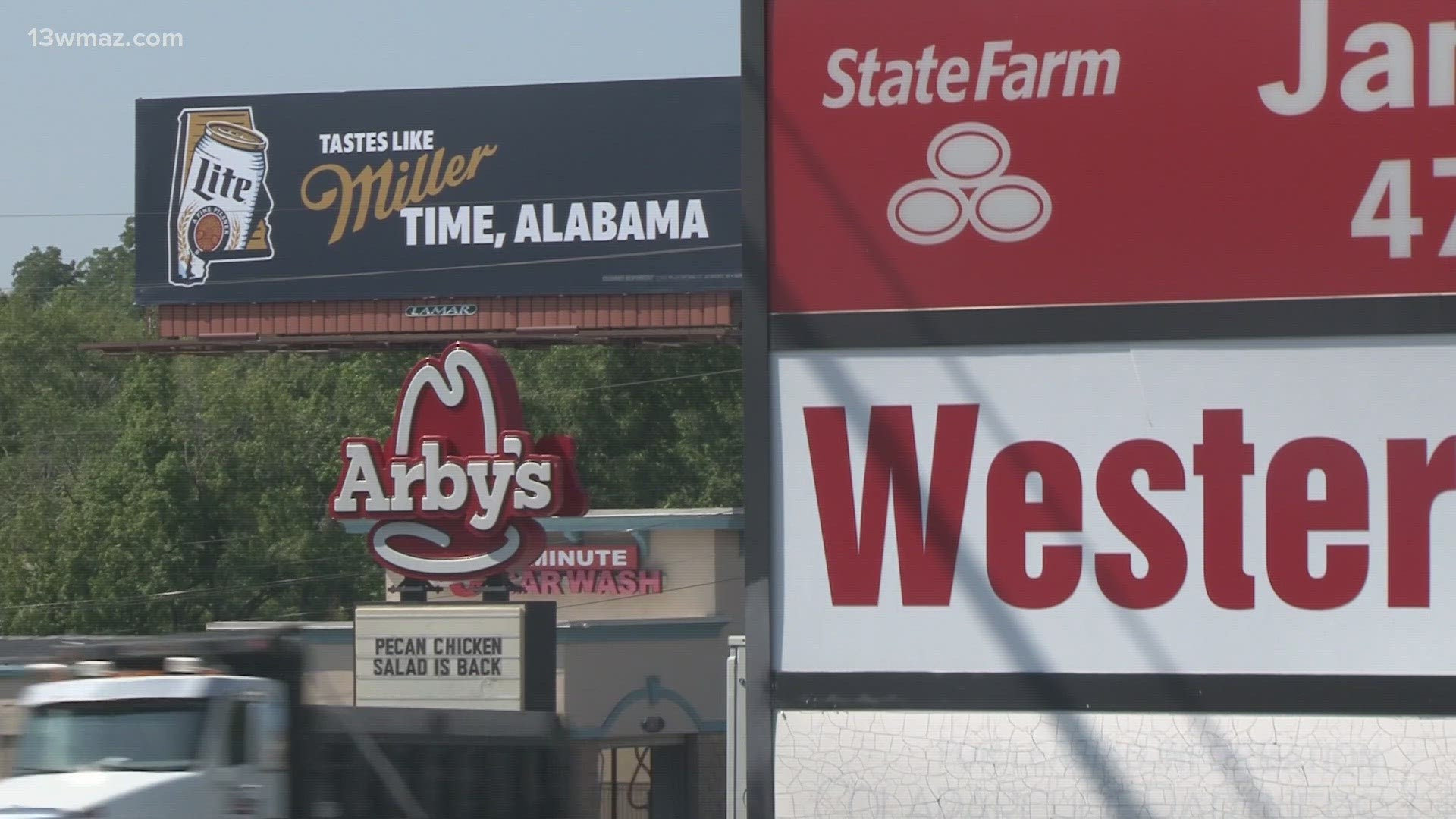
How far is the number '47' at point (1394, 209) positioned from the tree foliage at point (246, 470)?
3913cm

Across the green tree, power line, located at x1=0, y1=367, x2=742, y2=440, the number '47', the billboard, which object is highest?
the green tree

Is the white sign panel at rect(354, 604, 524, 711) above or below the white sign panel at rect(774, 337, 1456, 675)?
below

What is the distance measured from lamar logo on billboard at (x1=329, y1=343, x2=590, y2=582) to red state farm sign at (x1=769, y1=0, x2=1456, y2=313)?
709 inches

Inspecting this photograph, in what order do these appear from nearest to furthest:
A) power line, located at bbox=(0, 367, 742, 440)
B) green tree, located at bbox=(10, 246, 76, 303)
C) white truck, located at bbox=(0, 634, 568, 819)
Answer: white truck, located at bbox=(0, 634, 568, 819) → power line, located at bbox=(0, 367, 742, 440) → green tree, located at bbox=(10, 246, 76, 303)

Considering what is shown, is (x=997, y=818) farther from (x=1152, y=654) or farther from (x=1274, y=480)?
(x=1274, y=480)

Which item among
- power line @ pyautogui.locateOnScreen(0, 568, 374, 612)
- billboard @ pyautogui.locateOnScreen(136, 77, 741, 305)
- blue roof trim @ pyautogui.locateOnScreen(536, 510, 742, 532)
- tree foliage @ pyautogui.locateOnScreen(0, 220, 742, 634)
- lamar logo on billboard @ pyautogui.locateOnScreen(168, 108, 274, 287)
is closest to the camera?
blue roof trim @ pyautogui.locateOnScreen(536, 510, 742, 532)

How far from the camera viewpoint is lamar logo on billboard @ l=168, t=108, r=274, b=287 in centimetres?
4275

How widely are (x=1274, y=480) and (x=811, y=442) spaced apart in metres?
2.04

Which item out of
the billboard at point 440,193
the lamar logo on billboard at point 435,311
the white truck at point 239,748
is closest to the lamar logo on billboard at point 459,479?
the white truck at point 239,748

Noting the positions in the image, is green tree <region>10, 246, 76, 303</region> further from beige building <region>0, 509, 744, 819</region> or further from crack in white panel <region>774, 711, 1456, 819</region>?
crack in white panel <region>774, 711, 1456, 819</region>

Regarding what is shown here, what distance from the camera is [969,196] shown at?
7.98 meters

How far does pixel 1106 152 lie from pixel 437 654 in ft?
61.1

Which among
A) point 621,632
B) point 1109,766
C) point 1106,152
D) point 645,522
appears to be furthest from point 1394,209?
point 645,522

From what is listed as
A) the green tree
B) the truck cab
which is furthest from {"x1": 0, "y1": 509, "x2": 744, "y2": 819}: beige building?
the green tree
